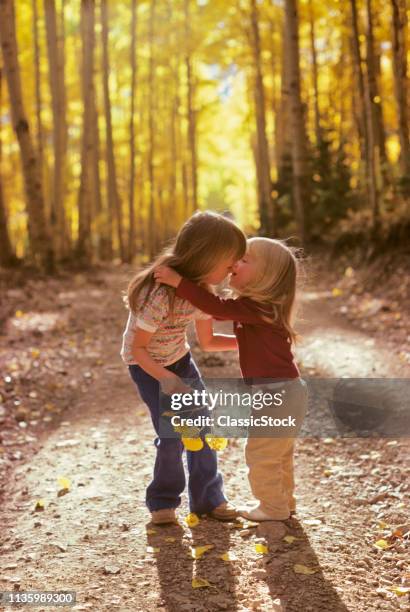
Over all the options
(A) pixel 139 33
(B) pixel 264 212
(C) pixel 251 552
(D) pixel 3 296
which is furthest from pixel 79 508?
(A) pixel 139 33

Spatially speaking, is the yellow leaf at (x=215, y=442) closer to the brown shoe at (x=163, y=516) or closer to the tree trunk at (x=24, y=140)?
the brown shoe at (x=163, y=516)

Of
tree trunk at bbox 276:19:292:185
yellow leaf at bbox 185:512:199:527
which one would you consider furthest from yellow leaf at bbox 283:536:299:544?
tree trunk at bbox 276:19:292:185

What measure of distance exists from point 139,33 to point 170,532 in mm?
21208

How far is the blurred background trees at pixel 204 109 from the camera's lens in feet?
38.0

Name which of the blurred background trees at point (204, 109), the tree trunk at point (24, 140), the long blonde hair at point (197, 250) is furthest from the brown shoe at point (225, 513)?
the tree trunk at point (24, 140)

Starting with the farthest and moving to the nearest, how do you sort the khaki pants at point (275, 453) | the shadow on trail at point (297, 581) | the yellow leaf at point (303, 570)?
1. the khaki pants at point (275, 453)
2. the yellow leaf at point (303, 570)
3. the shadow on trail at point (297, 581)

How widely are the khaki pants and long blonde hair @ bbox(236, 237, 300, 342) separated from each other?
0.34 m

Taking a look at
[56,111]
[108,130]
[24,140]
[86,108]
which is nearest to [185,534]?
[24,140]

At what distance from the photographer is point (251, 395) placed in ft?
11.3

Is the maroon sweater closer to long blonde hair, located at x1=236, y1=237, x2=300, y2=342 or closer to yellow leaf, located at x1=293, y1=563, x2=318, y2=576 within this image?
long blonde hair, located at x1=236, y1=237, x2=300, y2=342

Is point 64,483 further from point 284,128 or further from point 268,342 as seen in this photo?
point 284,128

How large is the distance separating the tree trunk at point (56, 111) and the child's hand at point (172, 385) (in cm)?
1242

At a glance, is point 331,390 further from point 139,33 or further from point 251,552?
point 139,33

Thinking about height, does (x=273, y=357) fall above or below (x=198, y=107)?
below
